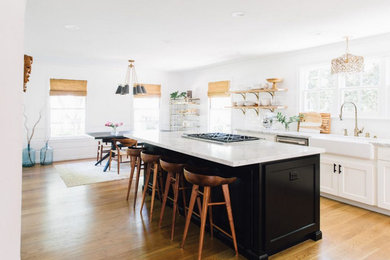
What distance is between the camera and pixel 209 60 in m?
6.08

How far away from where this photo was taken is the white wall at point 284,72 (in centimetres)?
394

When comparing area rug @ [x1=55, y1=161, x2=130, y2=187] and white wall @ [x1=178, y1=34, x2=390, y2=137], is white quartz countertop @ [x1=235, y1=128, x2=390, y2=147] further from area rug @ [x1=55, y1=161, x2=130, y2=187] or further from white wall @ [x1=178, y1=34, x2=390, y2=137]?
area rug @ [x1=55, y1=161, x2=130, y2=187]

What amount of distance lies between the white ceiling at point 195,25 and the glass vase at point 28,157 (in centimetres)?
214

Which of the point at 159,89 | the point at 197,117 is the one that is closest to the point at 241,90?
the point at 197,117

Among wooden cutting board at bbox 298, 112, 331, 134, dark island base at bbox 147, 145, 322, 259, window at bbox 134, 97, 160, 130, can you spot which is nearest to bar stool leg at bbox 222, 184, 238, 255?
dark island base at bbox 147, 145, 322, 259

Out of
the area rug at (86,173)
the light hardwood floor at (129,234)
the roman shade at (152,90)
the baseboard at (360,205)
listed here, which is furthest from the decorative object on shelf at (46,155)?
the baseboard at (360,205)

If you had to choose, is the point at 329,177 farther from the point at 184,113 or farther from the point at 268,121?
the point at 184,113

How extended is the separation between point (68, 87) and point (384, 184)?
6526mm

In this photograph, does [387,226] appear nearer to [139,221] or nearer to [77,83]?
[139,221]

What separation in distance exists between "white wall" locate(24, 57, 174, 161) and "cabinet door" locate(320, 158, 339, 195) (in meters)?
4.98

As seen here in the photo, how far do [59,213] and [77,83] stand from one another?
4203 millimetres

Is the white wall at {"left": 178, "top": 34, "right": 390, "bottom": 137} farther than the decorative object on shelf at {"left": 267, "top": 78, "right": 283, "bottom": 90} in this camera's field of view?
No

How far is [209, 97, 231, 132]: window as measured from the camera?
671 centimetres

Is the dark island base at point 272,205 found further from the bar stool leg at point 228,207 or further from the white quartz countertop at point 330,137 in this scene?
the white quartz countertop at point 330,137
